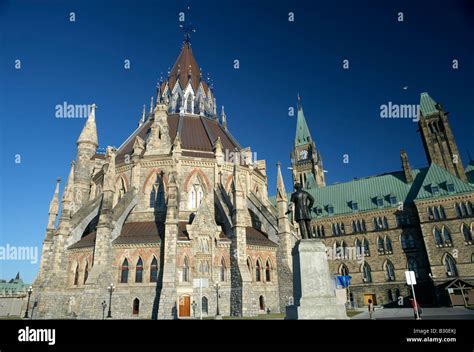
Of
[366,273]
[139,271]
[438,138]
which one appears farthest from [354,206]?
[139,271]

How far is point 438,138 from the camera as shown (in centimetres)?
4525

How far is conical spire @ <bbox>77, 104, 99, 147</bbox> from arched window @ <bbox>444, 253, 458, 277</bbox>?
5086 cm

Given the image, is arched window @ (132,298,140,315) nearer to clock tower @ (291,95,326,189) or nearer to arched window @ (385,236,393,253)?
arched window @ (385,236,393,253)

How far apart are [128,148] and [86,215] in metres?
11.3

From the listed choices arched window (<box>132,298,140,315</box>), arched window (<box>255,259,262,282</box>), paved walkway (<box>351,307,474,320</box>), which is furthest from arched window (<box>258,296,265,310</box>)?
arched window (<box>132,298,140,315</box>)

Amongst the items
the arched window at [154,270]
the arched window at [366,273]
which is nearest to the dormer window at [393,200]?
the arched window at [366,273]

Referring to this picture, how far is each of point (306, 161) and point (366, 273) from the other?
4140 centimetres

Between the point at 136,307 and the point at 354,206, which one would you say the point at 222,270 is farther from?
the point at 354,206

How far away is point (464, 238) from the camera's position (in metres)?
36.1

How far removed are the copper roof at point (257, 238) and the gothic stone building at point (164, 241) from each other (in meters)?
0.13

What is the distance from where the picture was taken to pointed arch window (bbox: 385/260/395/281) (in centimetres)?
4059

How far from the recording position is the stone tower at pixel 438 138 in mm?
42906

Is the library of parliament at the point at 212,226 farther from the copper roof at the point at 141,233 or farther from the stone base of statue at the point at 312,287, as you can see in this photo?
the stone base of statue at the point at 312,287

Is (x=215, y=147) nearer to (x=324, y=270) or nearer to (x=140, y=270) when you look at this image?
(x=140, y=270)
